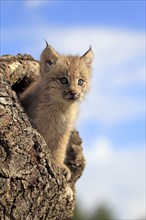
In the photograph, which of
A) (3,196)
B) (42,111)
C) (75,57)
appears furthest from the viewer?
(75,57)

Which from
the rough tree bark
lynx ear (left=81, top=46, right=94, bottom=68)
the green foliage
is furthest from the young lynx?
the green foliage

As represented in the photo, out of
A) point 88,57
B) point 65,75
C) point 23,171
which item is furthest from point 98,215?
point 23,171

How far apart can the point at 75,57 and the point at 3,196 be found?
3.78 metres

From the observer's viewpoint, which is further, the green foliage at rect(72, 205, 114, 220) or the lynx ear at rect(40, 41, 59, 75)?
the green foliage at rect(72, 205, 114, 220)

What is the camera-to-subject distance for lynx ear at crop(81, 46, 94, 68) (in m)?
10.3

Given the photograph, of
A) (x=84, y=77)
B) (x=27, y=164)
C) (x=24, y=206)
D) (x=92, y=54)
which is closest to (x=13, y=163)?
(x=27, y=164)

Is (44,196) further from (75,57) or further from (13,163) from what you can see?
(75,57)

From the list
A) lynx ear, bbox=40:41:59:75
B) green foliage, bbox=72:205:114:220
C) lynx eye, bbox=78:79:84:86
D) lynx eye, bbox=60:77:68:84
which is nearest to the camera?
lynx eye, bbox=60:77:68:84

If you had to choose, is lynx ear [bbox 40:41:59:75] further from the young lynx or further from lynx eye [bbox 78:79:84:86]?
lynx eye [bbox 78:79:84:86]

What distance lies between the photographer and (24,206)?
25.4ft

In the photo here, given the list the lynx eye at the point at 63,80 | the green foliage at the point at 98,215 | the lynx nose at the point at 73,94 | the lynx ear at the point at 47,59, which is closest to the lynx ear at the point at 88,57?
the lynx ear at the point at 47,59

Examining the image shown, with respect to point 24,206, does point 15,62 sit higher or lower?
higher

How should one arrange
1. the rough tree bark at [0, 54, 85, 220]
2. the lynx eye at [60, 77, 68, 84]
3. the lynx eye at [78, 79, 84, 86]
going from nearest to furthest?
1. the rough tree bark at [0, 54, 85, 220]
2. the lynx eye at [60, 77, 68, 84]
3. the lynx eye at [78, 79, 84, 86]

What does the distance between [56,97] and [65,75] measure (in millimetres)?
487
